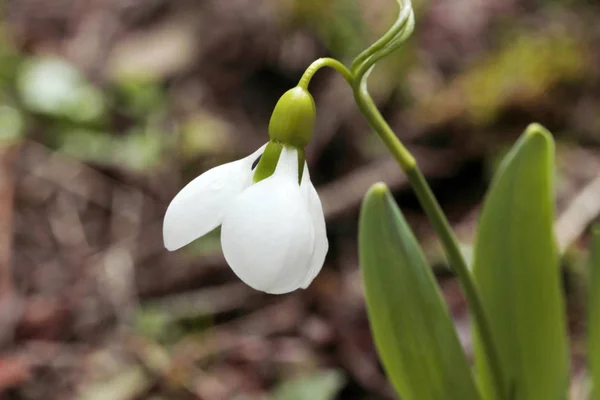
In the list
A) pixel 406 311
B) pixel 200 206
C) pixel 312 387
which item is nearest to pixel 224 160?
pixel 312 387

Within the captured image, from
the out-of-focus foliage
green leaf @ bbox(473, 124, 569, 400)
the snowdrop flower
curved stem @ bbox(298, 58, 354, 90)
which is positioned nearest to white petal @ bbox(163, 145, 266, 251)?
the snowdrop flower

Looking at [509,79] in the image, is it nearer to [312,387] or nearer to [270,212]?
[312,387]

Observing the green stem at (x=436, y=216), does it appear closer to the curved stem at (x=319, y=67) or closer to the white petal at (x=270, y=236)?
the curved stem at (x=319, y=67)

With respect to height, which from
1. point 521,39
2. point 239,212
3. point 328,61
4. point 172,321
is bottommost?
point 172,321

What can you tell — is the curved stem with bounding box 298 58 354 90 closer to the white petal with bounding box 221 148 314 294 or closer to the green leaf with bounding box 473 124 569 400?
the white petal with bounding box 221 148 314 294

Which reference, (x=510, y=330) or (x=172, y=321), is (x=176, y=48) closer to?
(x=172, y=321)

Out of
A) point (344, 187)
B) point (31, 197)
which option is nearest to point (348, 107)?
point (344, 187)

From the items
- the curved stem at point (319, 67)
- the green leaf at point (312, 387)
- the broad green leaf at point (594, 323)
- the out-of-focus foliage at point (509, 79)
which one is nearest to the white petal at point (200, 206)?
the curved stem at point (319, 67)
